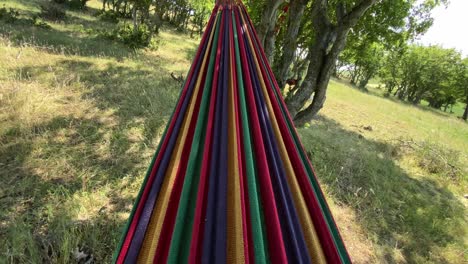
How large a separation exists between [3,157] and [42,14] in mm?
8980

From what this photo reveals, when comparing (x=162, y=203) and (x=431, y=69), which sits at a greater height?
(x=431, y=69)

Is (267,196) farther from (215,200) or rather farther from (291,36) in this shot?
(291,36)

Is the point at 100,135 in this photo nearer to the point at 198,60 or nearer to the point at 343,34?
the point at 198,60

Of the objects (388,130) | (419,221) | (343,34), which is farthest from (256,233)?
(388,130)

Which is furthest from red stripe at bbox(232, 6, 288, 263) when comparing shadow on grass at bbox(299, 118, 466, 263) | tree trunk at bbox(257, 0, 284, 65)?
shadow on grass at bbox(299, 118, 466, 263)

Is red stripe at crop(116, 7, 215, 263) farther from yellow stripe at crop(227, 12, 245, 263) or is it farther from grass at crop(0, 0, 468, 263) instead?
grass at crop(0, 0, 468, 263)

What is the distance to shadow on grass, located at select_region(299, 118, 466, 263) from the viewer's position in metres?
2.74

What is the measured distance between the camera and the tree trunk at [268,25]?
2352 mm

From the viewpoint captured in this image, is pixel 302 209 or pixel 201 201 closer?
pixel 201 201

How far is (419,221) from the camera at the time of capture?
316cm

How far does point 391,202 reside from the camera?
11.3 feet

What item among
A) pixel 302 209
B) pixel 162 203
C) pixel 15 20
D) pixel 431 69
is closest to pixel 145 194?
pixel 162 203

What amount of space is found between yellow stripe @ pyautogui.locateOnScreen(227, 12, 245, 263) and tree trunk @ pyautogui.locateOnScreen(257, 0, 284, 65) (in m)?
1.38

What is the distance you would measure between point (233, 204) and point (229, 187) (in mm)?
81
